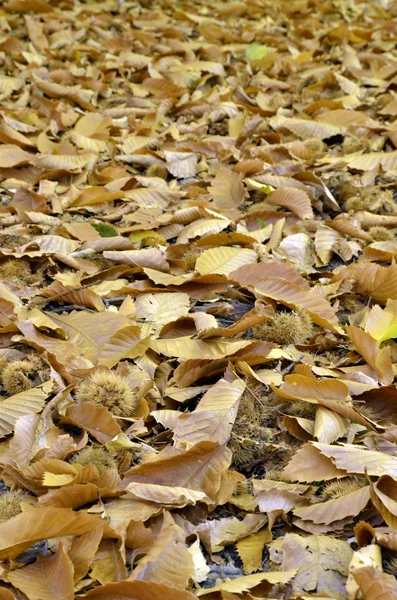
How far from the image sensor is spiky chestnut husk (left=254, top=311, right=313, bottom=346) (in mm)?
1727

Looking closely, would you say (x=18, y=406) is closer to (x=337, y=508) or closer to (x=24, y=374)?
(x=24, y=374)

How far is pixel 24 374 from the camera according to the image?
1.59m

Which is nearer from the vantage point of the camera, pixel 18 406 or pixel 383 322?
pixel 18 406

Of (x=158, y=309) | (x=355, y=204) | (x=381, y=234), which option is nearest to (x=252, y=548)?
(x=158, y=309)

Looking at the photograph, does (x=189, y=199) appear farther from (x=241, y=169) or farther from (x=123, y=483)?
(x=123, y=483)

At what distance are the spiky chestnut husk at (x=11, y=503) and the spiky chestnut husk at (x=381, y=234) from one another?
1533mm

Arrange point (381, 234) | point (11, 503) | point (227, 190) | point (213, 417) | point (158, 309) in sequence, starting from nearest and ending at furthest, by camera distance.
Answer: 1. point (11, 503)
2. point (213, 417)
3. point (158, 309)
4. point (381, 234)
5. point (227, 190)

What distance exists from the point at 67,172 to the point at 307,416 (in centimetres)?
160

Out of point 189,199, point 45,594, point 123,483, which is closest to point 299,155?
point 189,199

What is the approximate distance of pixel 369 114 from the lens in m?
3.50

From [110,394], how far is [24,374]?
245mm

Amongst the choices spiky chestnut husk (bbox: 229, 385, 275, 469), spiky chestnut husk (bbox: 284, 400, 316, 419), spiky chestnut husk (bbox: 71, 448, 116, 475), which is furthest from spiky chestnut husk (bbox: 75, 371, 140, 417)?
spiky chestnut husk (bbox: 284, 400, 316, 419)

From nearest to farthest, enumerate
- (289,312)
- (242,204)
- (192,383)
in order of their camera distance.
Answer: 1. (192,383)
2. (289,312)
3. (242,204)

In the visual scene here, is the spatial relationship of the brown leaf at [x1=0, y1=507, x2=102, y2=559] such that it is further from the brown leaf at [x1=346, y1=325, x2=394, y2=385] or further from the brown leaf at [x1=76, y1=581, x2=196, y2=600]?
the brown leaf at [x1=346, y1=325, x2=394, y2=385]
